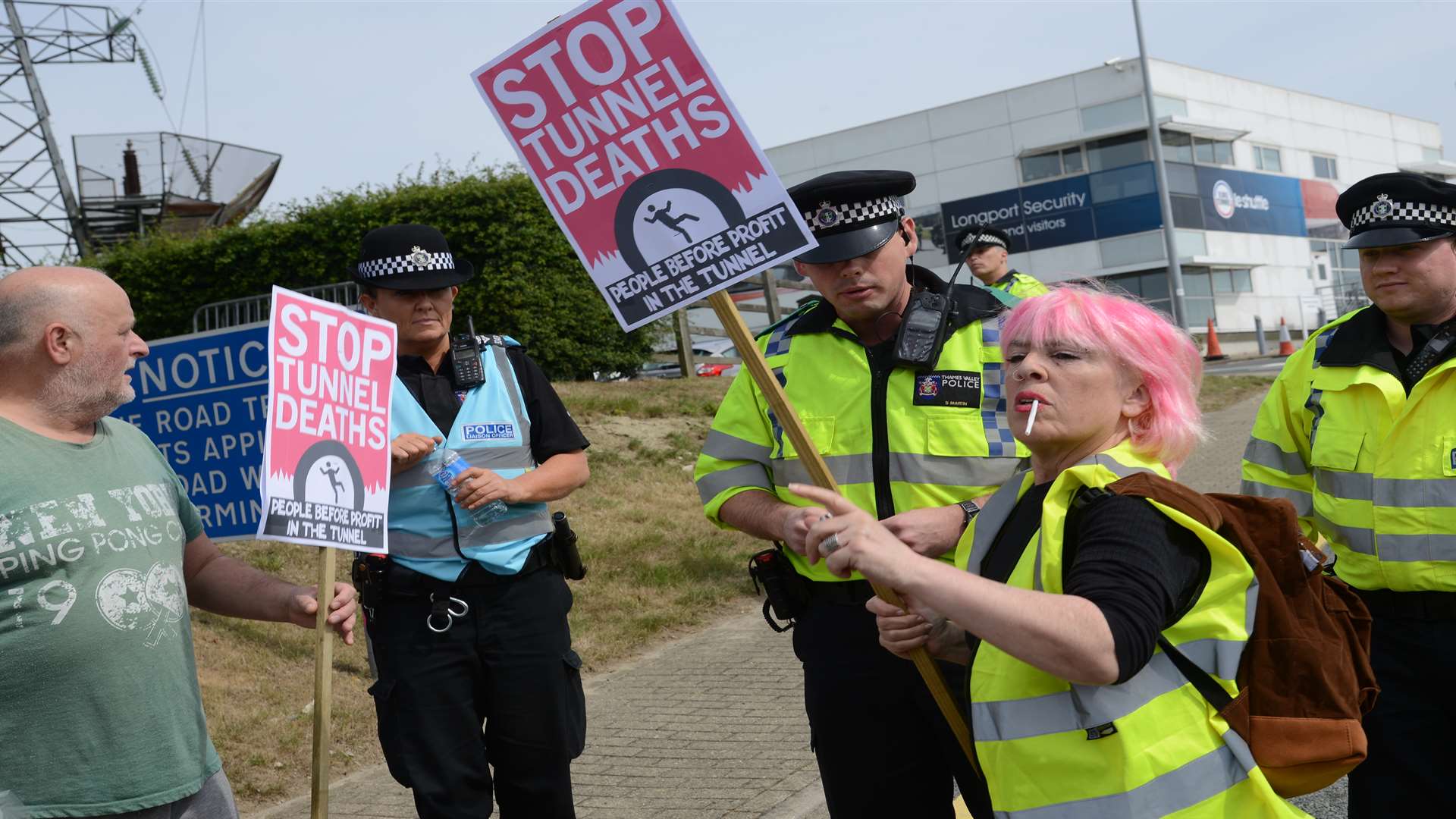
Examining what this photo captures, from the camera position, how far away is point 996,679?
7.55 feet

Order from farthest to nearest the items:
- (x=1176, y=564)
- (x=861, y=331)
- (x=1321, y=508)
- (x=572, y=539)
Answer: (x=572, y=539) < (x=1321, y=508) < (x=861, y=331) < (x=1176, y=564)

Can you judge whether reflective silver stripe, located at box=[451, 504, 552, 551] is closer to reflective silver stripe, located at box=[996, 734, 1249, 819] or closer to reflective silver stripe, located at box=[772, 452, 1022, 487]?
reflective silver stripe, located at box=[772, 452, 1022, 487]

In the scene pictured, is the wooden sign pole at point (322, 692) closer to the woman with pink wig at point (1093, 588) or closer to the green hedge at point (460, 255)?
the woman with pink wig at point (1093, 588)

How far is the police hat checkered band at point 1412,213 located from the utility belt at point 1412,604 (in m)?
1.03

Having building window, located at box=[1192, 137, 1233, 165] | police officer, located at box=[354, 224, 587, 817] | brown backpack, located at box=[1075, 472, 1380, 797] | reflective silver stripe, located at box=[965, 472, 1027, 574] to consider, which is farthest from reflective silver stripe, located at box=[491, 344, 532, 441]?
building window, located at box=[1192, 137, 1233, 165]

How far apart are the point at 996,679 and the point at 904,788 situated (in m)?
1.10

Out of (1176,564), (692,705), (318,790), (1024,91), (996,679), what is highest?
(1024,91)

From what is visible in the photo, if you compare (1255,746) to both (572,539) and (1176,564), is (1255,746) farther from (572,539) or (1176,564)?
(572,539)

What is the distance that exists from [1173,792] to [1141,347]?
0.80m

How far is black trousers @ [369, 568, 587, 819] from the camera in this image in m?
3.89

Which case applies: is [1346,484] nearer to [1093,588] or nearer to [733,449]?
[733,449]

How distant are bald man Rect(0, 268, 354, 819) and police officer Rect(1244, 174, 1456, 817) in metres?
3.06

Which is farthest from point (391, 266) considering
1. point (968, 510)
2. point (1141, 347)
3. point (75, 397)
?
point (1141, 347)

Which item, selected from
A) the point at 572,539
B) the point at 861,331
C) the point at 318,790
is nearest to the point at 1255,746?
the point at 861,331
